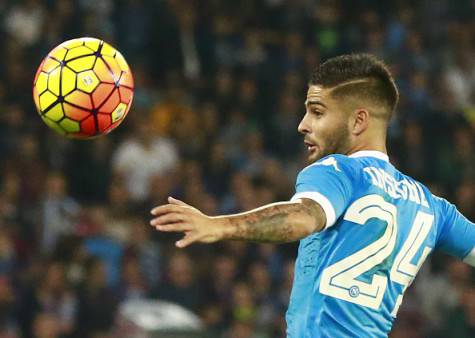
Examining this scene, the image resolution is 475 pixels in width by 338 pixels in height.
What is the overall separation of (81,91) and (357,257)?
1961 mm

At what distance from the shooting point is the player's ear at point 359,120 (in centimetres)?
416

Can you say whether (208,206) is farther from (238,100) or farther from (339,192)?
(339,192)

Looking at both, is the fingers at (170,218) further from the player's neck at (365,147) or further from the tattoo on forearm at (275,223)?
the player's neck at (365,147)

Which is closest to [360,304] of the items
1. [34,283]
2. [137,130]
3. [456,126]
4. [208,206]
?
[34,283]

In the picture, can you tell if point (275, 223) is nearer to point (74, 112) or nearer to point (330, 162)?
point (330, 162)

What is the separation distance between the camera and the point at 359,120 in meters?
4.17

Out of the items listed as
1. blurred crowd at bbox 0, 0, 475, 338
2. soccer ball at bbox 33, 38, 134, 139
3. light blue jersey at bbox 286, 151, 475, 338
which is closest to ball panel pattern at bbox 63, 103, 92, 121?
soccer ball at bbox 33, 38, 134, 139

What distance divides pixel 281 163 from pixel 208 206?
6.15 ft

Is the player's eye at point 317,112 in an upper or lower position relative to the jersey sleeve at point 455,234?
upper

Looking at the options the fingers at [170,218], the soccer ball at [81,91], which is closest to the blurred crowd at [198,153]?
the soccer ball at [81,91]

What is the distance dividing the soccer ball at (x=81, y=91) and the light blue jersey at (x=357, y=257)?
1.63 metres

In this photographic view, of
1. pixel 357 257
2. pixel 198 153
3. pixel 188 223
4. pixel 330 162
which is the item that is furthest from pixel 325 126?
pixel 198 153

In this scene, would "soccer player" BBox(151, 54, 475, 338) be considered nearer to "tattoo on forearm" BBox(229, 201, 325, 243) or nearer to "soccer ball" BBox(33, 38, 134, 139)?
"tattoo on forearm" BBox(229, 201, 325, 243)

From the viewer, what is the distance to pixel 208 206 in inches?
436
